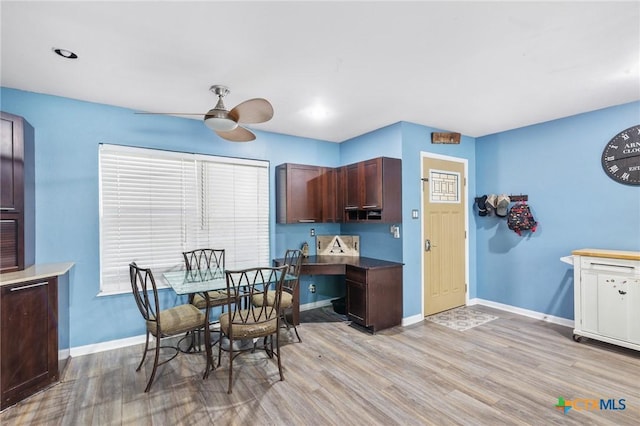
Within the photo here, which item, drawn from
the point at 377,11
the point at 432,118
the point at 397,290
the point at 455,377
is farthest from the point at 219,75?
the point at 455,377

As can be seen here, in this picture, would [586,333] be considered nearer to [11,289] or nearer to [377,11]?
[377,11]

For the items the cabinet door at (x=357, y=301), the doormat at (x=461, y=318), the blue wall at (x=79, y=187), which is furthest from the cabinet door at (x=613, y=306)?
the blue wall at (x=79, y=187)

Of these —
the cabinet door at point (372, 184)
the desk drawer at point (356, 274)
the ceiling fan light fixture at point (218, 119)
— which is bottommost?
the desk drawer at point (356, 274)

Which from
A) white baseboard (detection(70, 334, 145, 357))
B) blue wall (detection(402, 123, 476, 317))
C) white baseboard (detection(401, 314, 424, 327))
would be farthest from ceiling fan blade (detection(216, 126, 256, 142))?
white baseboard (detection(401, 314, 424, 327))

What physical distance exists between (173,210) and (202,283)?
Result: 1.20 m

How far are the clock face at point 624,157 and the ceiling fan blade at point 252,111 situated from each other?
3788 millimetres

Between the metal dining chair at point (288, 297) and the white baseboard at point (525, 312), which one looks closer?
the metal dining chair at point (288, 297)

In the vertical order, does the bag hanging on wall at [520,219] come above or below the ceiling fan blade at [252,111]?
below

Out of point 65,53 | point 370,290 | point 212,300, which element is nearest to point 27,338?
point 212,300

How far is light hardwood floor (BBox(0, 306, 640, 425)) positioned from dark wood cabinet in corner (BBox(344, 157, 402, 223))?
1.50 metres

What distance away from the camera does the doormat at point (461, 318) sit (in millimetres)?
3781

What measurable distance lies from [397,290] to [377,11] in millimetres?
3009

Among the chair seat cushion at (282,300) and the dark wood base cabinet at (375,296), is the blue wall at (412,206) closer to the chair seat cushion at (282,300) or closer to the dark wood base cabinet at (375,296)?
the dark wood base cabinet at (375,296)

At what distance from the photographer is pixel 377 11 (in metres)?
1.78
